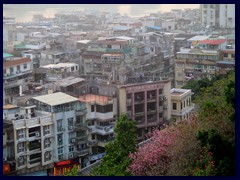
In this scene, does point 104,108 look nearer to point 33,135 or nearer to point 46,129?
point 46,129

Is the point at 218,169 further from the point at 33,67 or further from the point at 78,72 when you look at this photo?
the point at 33,67

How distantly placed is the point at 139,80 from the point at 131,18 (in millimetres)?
759

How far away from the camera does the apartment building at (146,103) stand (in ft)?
14.6

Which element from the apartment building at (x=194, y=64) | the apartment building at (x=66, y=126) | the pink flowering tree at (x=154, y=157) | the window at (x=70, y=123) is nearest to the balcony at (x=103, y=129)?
the apartment building at (x=66, y=126)

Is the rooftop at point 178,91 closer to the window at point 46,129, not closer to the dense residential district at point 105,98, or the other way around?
the dense residential district at point 105,98

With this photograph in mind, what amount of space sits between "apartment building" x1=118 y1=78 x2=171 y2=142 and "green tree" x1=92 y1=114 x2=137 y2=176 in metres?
0.13

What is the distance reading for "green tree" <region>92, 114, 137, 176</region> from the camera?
365 cm

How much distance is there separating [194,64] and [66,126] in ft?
8.07

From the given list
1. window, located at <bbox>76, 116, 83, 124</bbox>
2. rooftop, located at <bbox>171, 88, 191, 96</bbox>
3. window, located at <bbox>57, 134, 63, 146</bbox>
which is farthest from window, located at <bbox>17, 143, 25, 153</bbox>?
rooftop, located at <bbox>171, 88, 191, 96</bbox>

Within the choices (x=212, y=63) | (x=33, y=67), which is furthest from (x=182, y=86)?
(x=33, y=67)

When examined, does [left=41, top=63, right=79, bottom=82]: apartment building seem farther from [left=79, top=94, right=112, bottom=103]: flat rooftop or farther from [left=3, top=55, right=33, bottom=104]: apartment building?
[left=79, top=94, right=112, bottom=103]: flat rooftop

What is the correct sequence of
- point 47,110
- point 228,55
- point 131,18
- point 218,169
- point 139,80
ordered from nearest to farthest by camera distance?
1. point 218,169
2. point 47,110
3. point 139,80
4. point 131,18
5. point 228,55

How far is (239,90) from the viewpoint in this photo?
3.51m

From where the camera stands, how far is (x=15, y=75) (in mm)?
4926
